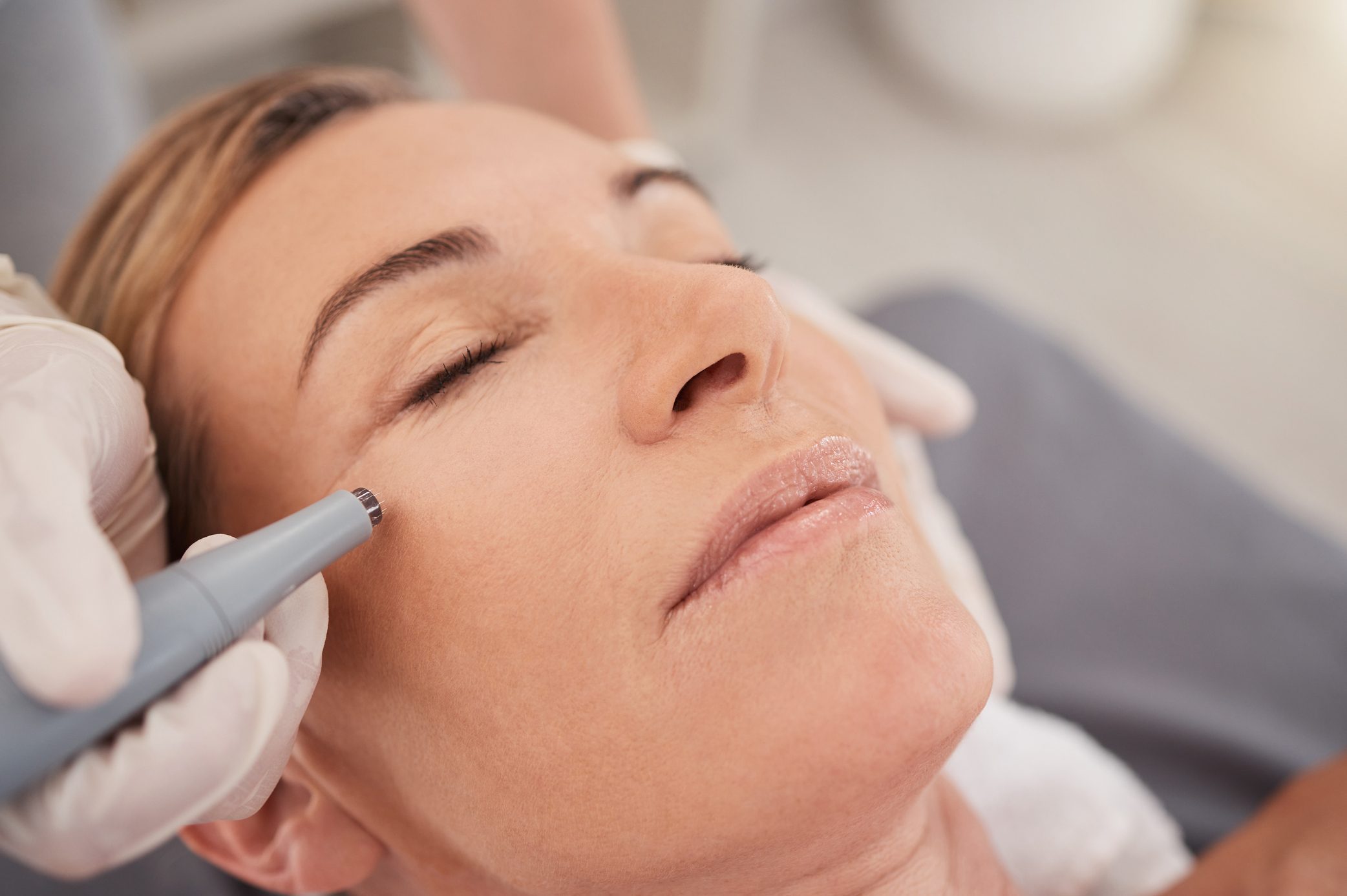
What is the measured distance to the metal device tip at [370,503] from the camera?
729 millimetres

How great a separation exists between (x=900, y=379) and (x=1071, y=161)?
2225 mm

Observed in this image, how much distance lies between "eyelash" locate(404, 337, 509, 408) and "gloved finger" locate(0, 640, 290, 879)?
231 millimetres

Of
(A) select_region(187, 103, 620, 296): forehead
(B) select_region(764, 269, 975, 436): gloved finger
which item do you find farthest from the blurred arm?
(A) select_region(187, 103, 620, 296): forehead

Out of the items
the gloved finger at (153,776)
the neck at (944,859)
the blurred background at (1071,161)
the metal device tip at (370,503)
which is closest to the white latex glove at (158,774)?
the gloved finger at (153,776)

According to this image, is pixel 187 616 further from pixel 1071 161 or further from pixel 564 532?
pixel 1071 161

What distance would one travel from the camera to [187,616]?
1.97 ft

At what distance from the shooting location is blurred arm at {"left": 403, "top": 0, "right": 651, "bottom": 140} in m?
1.40

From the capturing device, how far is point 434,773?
2.54ft

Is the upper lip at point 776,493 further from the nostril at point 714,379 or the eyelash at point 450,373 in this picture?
the eyelash at point 450,373

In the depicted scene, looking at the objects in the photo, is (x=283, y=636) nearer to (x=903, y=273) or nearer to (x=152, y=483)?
(x=152, y=483)

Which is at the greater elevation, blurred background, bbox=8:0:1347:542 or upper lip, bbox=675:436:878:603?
upper lip, bbox=675:436:878:603

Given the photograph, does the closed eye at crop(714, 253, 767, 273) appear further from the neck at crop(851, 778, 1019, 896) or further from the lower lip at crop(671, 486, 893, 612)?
the neck at crop(851, 778, 1019, 896)

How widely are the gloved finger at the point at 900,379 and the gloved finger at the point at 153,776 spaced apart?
0.81 meters

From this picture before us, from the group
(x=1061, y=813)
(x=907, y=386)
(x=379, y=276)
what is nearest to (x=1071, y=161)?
(x=907, y=386)
